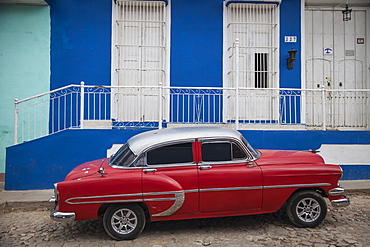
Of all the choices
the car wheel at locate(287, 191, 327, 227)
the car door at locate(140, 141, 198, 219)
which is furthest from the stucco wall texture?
the car wheel at locate(287, 191, 327, 227)

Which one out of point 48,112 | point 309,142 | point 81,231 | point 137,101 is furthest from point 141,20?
point 81,231

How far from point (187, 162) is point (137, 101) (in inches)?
175

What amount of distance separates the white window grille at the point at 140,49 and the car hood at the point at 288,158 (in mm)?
4273

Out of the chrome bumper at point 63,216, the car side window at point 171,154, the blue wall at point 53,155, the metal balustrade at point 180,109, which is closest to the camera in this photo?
the chrome bumper at point 63,216

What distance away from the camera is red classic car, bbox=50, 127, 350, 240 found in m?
4.61

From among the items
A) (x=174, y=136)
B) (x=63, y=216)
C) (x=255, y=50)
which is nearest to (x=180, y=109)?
(x=255, y=50)

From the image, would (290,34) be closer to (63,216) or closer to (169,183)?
(169,183)

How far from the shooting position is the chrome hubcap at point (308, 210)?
4977 mm

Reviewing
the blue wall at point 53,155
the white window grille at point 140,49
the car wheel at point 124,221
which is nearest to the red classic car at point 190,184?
the car wheel at point 124,221

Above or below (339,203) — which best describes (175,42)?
above

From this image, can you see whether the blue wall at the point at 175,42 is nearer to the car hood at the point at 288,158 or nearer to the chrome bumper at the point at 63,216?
the car hood at the point at 288,158

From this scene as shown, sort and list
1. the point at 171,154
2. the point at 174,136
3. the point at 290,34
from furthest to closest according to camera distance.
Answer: the point at 290,34
the point at 174,136
the point at 171,154

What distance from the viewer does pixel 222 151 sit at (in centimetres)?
496

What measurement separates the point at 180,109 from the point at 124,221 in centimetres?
467
